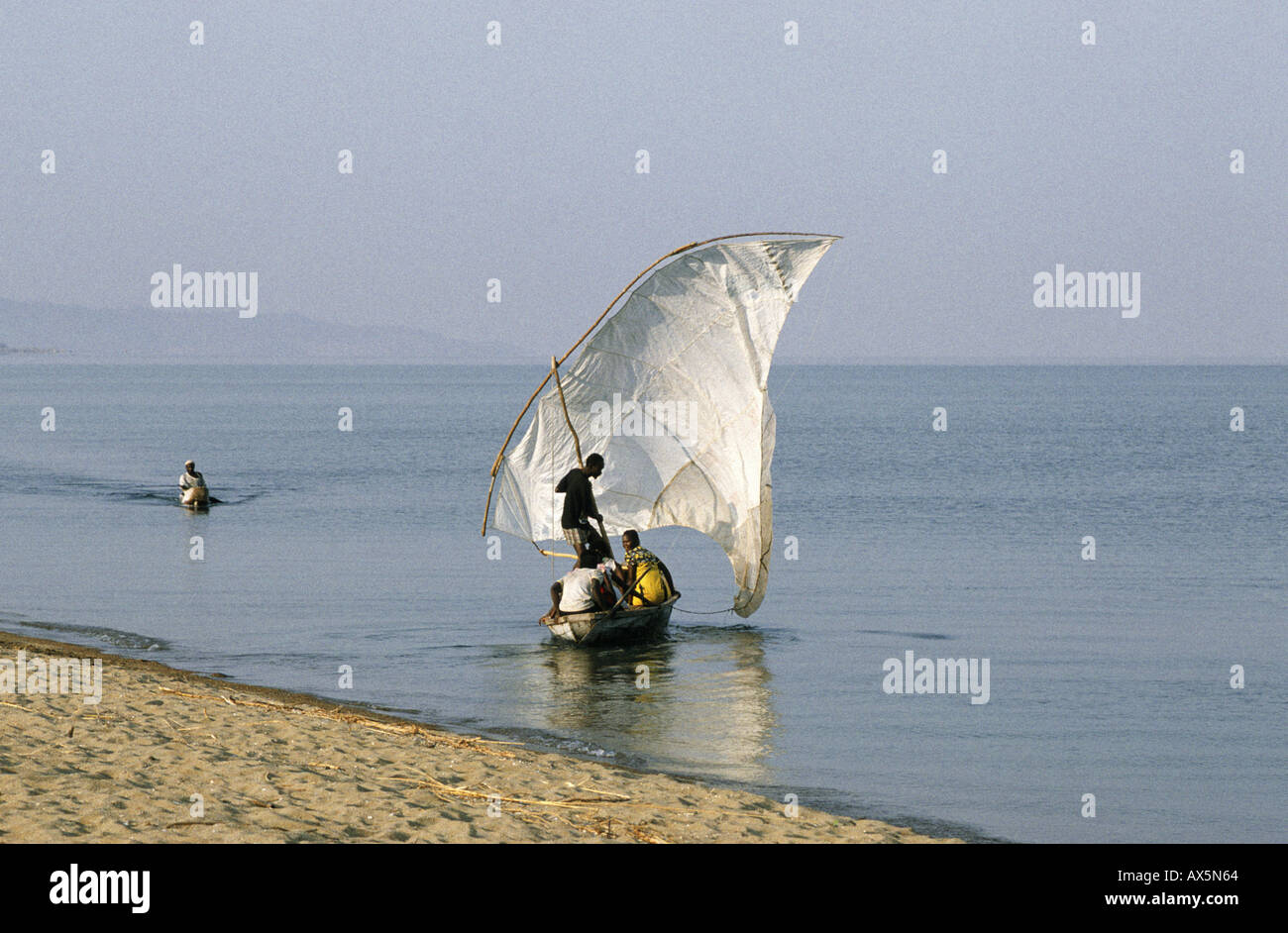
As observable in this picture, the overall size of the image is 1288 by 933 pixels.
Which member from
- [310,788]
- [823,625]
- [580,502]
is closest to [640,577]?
[580,502]

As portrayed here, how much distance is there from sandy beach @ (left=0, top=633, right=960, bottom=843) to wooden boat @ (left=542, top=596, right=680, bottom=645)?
17.6 ft

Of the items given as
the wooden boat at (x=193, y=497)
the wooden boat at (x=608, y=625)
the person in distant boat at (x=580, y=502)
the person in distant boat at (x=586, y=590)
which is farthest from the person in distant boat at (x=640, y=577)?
the wooden boat at (x=193, y=497)

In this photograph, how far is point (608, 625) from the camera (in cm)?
1953

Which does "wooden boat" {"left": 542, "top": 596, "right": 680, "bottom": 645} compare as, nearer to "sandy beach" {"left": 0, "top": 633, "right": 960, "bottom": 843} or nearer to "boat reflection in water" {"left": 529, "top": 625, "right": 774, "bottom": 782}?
"boat reflection in water" {"left": 529, "top": 625, "right": 774, "bottom": 782}

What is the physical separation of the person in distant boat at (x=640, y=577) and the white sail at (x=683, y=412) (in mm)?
1797

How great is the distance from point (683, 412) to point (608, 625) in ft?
12.9

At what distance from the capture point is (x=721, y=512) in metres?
22.0

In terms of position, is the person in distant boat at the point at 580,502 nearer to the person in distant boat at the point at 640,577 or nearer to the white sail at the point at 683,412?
the person in distant boat at the point at 640,577

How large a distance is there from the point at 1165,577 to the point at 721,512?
38.6 ft

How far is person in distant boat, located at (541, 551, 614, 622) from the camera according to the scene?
1947 centimetres

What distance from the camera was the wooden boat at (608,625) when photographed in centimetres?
1942
